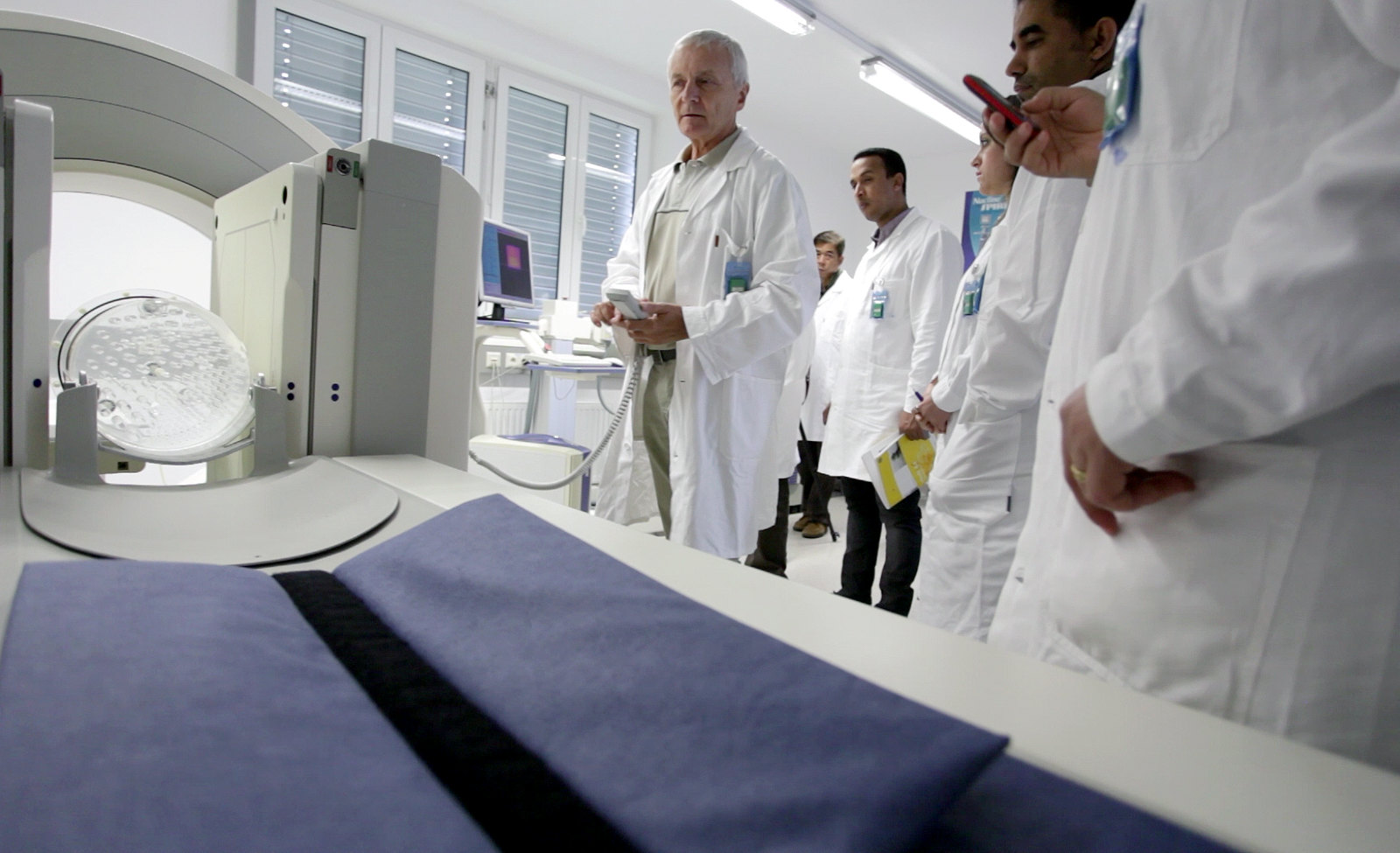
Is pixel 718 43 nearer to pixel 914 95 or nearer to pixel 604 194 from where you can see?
pixel 604 194

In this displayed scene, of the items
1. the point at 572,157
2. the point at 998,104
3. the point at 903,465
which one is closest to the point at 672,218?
the point at 903,465

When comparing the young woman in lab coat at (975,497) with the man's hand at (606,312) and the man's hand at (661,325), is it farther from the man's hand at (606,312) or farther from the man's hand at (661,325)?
the man's hand at (606,312)

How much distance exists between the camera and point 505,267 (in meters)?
3.21

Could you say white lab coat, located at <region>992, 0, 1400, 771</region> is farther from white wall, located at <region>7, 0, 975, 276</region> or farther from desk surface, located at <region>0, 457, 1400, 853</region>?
white wall, located at <region>7, 0, 975, 276</region>

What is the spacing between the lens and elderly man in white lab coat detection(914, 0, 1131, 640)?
1.35 m

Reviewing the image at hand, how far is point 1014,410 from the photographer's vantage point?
1.56 meters

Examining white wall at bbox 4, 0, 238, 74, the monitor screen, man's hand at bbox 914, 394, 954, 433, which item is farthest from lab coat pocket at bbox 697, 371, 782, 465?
white wall at bbox 4, 0, 238, 74

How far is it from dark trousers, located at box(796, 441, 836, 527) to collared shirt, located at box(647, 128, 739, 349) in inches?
86.3

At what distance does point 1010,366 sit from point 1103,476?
100cm

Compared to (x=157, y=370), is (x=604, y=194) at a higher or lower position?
higher

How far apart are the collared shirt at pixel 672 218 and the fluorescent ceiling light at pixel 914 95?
9.98ft

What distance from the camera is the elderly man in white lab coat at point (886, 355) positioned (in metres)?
2.55

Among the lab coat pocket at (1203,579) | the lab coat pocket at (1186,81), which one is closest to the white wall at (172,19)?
the lab coat pocket at (1186,81)

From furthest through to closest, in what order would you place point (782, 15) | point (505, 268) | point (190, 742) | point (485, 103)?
point (485, 103)
point (782, 15)
point (505, 268)
point (190, 742)
